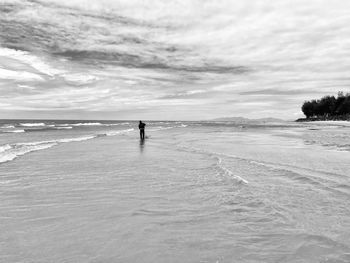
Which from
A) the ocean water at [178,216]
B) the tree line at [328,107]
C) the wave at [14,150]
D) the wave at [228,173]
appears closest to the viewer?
the ocean water at [178,216]

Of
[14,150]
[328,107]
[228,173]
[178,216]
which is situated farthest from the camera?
[328,107]

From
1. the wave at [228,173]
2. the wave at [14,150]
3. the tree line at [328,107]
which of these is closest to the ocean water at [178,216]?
the wave at [228,173]

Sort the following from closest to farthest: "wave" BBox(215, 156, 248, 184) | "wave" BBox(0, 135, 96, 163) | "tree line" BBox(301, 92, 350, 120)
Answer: "wave" BBox(215, 156, 248, 184), "wave" BBox(0, 135, 96, 163), "tree line" BBox(301, 92, 350, 120)

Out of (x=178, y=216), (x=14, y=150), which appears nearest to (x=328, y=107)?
(x=14, y=150)

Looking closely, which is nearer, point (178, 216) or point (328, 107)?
point (178, 216)

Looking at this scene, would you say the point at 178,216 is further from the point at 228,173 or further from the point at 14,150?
the point at 14,150

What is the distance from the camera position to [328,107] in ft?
456

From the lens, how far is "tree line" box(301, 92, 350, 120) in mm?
122188

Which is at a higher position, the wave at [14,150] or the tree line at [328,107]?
the tree line at [328,107]

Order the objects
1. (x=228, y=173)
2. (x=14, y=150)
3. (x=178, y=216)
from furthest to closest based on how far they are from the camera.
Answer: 1. (x=14, y=150)
2. (x=228, y=173)
3. (x=178, y=216)

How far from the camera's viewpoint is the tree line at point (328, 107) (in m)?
122

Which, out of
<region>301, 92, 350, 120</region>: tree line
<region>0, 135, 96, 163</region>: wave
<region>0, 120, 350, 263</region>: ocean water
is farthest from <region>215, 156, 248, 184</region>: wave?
<region>301, 92, 350, 120</region>: tree line

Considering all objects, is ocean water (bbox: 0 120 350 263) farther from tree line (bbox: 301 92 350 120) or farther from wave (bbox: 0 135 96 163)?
tree line (bbox: 301 92 350 120)

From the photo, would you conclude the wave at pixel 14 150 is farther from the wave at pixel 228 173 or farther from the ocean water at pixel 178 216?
the wave at pixel 228 173
